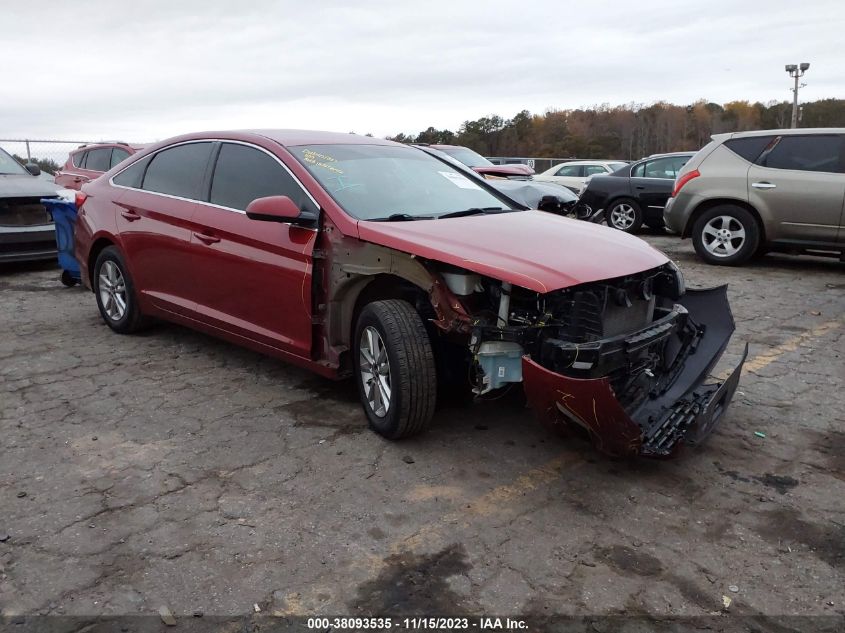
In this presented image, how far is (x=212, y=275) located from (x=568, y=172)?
13.8m

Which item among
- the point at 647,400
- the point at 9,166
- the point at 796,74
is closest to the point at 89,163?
the point at 9,166

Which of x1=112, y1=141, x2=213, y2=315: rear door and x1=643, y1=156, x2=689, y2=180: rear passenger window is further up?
x1=643, y1=156, x2=689, y2=180: rear passenger window

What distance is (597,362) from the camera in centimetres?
321

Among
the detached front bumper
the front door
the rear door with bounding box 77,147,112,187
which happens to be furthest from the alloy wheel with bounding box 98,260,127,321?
the front door

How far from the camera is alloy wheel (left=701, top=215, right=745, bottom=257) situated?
8922 mm

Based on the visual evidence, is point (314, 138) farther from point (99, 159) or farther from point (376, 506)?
point (99, 159)

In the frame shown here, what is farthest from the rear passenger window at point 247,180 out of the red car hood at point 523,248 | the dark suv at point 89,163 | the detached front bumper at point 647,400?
the dark suv at point 89,163

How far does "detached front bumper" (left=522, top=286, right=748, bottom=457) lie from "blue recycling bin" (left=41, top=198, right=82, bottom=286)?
557 cm

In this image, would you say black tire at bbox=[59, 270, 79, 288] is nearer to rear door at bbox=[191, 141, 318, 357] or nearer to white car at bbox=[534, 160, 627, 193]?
rear door at bbox=[191, 141, 318, 357]

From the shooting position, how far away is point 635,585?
8.68 feet

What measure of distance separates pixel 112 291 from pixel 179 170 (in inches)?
53.2

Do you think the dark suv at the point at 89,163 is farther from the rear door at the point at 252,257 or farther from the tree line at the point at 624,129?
the tree line at the point at 624,129

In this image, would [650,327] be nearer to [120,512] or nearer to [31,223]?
[120,512]

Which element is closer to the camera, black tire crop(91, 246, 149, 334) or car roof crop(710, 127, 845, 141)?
black tire crop(91, 246, 149, 334)
